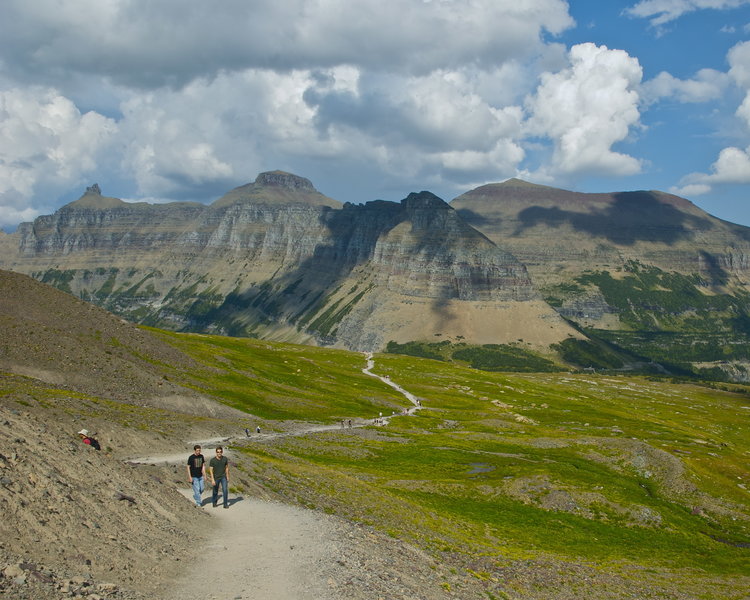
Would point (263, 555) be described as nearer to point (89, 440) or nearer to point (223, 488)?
point (223, 488)

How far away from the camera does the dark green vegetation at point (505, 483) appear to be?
188ft

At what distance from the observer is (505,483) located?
82.4 meters

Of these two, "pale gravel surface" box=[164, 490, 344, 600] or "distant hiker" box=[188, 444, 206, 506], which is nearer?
"pale gravel surface" box=[164, 490, 344, 600]

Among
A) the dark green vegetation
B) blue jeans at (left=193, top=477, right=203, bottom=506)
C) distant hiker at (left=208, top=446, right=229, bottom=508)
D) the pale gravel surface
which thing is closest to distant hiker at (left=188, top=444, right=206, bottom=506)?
blue jeans at (left=193, top=477, right=203, bottom=506)

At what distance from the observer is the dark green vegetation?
188 feet

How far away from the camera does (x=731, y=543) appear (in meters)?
73.4

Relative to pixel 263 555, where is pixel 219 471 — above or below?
above

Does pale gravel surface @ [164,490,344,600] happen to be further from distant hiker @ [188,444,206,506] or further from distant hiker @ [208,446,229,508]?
distant hiker @ [188,444,206,506]

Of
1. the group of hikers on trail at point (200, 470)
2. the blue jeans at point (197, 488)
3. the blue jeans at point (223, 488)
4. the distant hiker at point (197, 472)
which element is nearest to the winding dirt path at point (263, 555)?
the blue jeans at point (223, 488)

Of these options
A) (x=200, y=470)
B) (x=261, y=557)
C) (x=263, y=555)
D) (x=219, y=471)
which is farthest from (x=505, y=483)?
(x=261, y=557)

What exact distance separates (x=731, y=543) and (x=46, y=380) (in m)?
94.3

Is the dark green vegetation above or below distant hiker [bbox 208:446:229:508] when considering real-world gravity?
below

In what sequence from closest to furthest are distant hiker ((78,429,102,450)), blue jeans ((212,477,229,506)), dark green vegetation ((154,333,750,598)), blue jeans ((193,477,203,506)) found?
blue jeans ((193,477,203,506)) < blue jeans ((212,477,229,506)) < distant hiker ((78,429,102,450)) < dark green vegetation ((154,333,750,598))

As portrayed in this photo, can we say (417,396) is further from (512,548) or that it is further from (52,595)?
(52,595)
